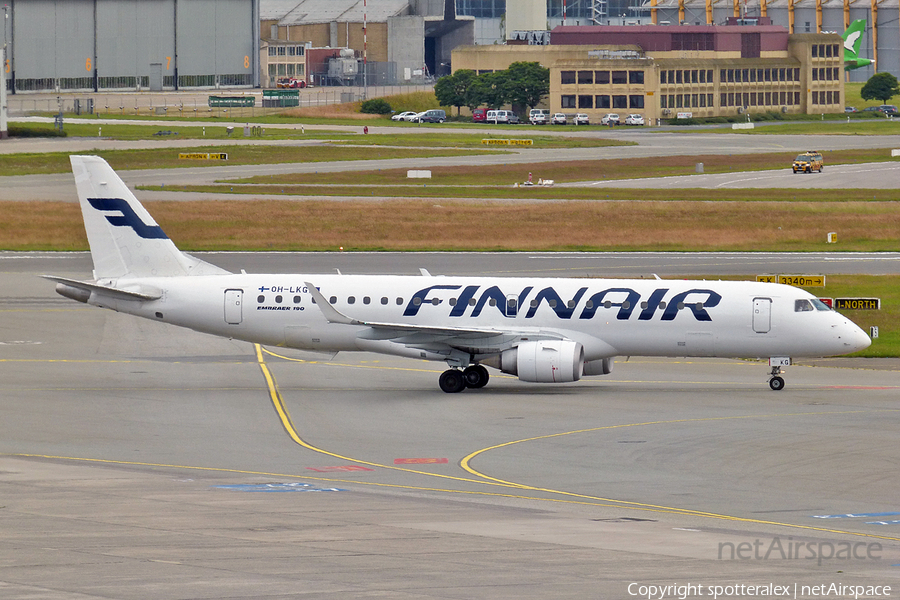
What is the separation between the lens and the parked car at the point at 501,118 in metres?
195

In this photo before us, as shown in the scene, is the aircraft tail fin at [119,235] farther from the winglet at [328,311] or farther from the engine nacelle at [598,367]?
the engine nacelle at [598,367]

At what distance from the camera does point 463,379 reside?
137ft

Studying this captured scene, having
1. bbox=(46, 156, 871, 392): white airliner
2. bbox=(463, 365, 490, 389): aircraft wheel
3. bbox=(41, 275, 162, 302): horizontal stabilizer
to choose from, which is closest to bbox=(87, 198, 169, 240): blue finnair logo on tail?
bbox=(46, 156, 871, 392): white airliner

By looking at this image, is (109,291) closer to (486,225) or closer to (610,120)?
(486,225)

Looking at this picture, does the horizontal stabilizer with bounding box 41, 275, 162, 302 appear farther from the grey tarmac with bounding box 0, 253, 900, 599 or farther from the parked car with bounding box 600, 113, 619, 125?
the parked car with bounding box 600, 113, 619, 125

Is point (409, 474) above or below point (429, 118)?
below

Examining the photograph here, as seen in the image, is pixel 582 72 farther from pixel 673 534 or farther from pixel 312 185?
pixel 673 534

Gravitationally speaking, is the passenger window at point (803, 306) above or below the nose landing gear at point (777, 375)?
above

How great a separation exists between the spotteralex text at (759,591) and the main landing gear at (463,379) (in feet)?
78.9

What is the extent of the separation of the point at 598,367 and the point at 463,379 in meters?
4.59

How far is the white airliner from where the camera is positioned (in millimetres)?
41094

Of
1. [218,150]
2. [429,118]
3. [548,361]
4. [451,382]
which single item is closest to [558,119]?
[429,118]

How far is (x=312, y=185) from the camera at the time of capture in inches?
4225

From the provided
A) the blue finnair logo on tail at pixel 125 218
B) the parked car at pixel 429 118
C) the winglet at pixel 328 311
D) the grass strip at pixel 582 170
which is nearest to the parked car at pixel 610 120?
the parked car at pixel 429 118
